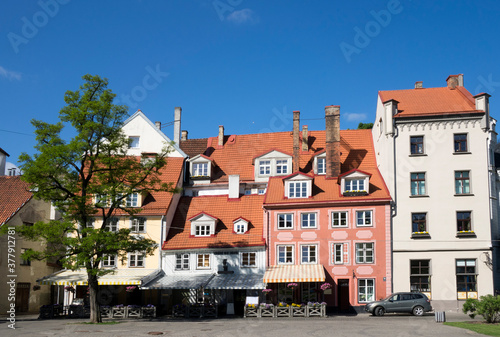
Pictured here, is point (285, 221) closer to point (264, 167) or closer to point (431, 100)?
point (264, 167)

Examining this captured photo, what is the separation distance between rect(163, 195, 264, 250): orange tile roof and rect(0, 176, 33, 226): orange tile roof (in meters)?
12.9

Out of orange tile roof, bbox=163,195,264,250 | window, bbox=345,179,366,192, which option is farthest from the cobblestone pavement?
window, bbox=345,179,366,192

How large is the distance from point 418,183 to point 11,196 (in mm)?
34150

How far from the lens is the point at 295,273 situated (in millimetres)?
40625

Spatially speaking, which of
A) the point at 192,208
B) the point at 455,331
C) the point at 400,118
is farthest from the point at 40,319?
the point at 400,118

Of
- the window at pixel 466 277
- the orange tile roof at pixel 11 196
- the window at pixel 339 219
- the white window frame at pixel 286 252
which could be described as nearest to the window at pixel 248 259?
the white window frame at pixel 286 252

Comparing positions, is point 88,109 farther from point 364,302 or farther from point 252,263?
point 364,302

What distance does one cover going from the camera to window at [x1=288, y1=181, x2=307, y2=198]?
44.8 metres

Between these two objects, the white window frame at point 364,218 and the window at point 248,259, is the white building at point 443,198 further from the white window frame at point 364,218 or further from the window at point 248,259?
the window at point 248,259

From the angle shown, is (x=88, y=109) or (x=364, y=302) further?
(x=364, y=302)

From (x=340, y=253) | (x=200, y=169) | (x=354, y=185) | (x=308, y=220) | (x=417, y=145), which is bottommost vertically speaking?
(x=340, y=253)

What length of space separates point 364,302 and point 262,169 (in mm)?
15534

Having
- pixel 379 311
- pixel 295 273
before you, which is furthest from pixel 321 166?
pixel 379 311

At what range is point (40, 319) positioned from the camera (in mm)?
38875
